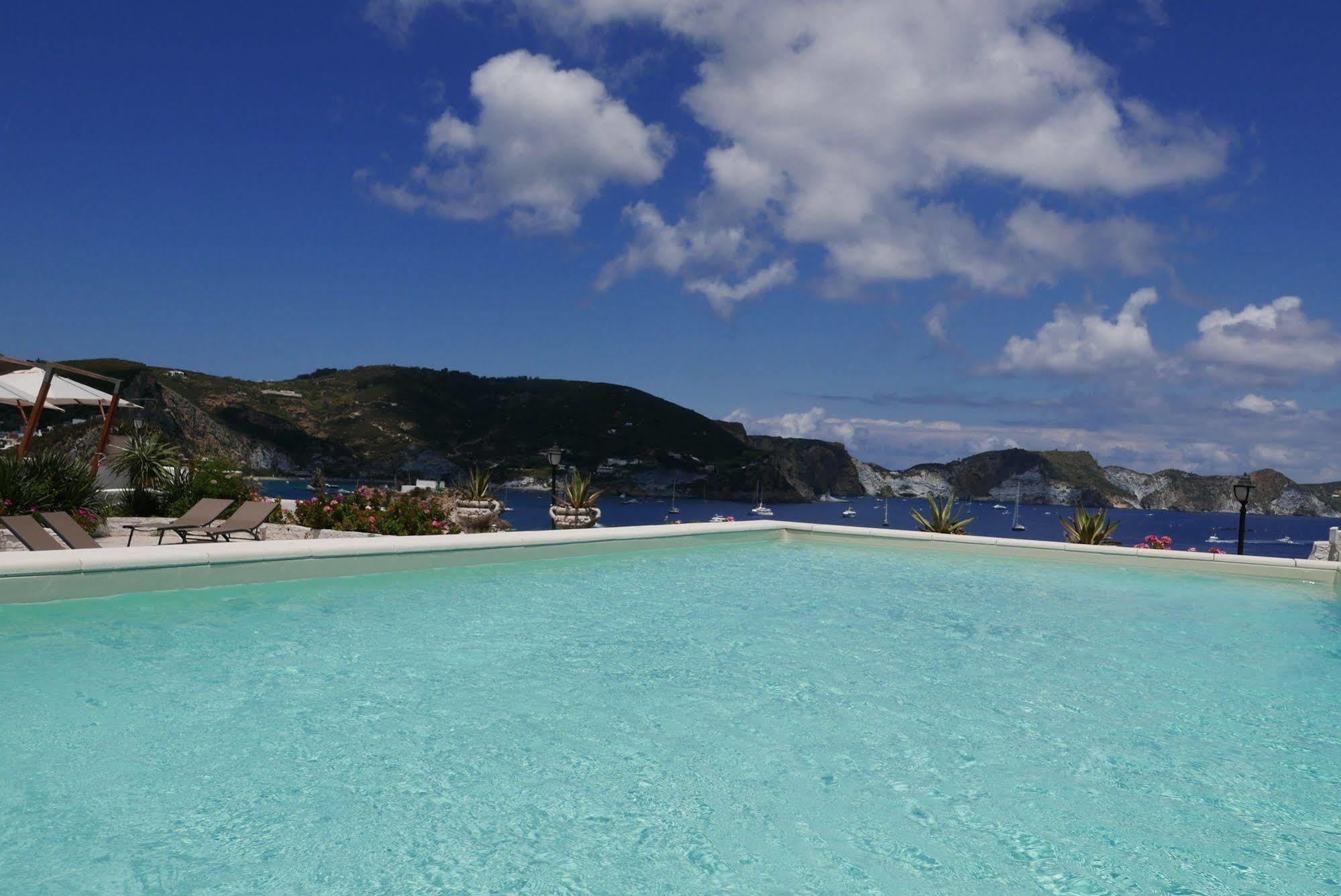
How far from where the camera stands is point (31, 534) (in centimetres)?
838

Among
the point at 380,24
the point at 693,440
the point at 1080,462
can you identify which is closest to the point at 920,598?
the point at 380,24

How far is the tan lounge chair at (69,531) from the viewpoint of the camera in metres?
9.05

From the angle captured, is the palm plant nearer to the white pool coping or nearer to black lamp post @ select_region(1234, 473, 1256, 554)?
the white pool coping

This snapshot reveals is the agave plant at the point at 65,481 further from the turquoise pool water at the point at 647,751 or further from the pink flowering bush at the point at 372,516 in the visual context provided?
the turquoise pool water at the point at 647,751

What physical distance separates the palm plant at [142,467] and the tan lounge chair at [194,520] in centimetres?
239

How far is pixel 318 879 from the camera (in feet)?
9.02

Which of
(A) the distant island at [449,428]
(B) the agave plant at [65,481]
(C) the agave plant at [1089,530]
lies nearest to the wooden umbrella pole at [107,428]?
(B) the agave plant at [65,481]

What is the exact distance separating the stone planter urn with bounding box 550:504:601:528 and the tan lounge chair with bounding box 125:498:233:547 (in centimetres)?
555

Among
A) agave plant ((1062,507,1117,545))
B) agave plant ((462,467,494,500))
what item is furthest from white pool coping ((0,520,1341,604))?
agave plant ((462,467,494,500))

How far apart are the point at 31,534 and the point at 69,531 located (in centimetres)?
83

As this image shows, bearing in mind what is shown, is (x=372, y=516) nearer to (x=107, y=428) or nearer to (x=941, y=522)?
(x=107, y=428)

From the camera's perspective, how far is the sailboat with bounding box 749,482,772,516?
9903 centimetres

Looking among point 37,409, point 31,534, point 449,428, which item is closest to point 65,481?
point 37,409

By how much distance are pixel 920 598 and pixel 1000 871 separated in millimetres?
6144
